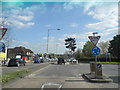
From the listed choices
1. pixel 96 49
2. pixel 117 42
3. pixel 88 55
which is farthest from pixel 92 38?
pixel 88 55

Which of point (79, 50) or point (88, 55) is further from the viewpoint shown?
point (79, 50)

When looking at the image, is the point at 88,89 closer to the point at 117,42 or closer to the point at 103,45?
the point at 117,42

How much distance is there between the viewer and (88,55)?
86250 mm

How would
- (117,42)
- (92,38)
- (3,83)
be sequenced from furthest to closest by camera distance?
(117,42) < (92,38) < (3,83)

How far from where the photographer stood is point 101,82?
12.1 meters

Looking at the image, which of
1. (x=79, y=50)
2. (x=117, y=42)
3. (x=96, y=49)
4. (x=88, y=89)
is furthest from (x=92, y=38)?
(x=79, y=50)

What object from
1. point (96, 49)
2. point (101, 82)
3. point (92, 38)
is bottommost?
point (101, 82)

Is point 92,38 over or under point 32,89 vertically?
over

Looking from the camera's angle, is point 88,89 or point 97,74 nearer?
point 88,89

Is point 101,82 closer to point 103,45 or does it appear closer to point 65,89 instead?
point 65,89

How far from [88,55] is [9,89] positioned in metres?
78.5

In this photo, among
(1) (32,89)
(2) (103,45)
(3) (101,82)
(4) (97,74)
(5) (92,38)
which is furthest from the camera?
(2) (103,45)

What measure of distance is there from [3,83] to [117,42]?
5671 cm

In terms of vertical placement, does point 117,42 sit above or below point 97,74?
above
